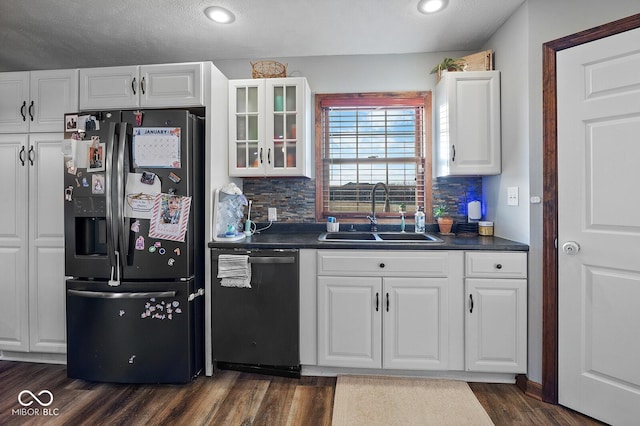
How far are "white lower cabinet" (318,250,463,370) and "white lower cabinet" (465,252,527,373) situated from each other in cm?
8

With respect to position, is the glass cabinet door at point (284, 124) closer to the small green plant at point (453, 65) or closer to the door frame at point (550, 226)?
the small green plant at point (453, 65)

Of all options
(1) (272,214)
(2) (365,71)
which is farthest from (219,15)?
(1) (272,214)

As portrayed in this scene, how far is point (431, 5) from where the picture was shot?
2.03m

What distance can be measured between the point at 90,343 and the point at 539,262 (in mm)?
2919

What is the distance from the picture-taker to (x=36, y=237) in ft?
7.47

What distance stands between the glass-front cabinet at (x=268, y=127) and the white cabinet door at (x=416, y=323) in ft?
3.87

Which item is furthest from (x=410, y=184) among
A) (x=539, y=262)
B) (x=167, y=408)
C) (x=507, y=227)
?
(x=167, y=408)

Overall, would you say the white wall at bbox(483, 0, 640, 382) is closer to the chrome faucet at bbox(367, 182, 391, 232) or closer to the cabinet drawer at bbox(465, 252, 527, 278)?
the cabinet drawer at bbox(465, 252, 527, 278)

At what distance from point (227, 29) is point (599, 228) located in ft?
8.98

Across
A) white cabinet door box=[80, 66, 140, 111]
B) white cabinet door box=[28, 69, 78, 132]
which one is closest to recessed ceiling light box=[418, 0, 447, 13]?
white cabinet door box=[80, 66, 140, 111]

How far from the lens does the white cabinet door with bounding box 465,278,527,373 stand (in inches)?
77.2

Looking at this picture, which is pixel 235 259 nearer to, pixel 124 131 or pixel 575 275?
pixel 124 131

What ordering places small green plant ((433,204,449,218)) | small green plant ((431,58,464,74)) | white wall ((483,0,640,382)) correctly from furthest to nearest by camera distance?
small green plant ((433,204,449,218))
small green plant ((431,58,464,74))
white wall ((483,0,640,382))

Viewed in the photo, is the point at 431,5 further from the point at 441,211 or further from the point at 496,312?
the point at 496,312
